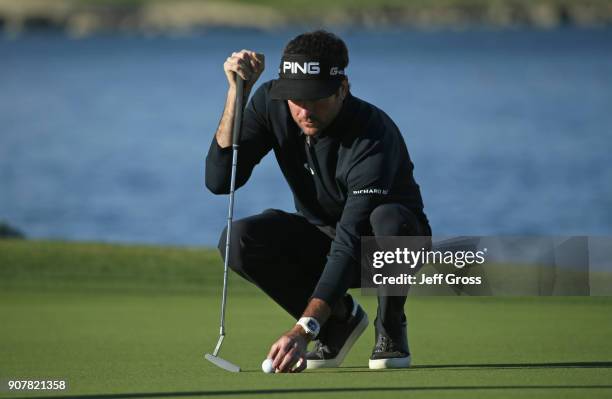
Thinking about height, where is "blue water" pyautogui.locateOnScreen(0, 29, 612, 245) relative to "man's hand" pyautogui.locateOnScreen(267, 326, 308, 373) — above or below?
below

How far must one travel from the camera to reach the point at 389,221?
5.32 meters

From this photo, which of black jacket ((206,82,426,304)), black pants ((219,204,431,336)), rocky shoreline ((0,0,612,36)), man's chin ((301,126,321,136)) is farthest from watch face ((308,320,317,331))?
rocky shoreline ((0,0,612,36))

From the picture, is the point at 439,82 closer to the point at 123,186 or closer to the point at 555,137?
the point at 555,137

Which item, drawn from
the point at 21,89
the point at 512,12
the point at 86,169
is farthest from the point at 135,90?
the point at 512,12

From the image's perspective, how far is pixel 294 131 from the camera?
5.66 metres

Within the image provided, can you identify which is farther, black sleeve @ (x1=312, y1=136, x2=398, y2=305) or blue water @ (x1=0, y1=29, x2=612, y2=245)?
blue water @ (x1=0, y1=29, x2=612, y2=245)

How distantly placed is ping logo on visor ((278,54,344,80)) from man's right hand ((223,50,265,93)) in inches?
7.2

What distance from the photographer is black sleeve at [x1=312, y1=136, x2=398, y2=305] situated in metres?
5.08

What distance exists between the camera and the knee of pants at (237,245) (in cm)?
571

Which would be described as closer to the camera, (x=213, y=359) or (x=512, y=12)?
(x=213, y=359)

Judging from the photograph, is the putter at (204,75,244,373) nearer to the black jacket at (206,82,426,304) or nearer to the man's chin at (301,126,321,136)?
the black jacket at (206,82,426,304)

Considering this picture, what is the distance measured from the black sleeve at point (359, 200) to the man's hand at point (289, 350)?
30cm

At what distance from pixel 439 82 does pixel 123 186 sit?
3447 centimetres

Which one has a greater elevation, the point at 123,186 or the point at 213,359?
the point at 213,359
